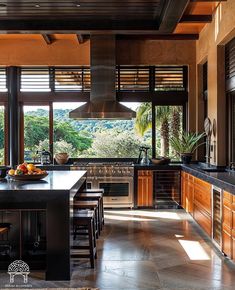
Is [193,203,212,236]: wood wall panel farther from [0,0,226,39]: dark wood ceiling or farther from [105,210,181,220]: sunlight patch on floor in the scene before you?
[0,0,226,39]: dark wood ceiling

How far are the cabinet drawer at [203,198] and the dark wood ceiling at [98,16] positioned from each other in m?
2.57

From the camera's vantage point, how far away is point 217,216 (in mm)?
5156

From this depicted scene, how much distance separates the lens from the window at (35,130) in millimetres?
8930

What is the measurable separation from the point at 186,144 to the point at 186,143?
0.02 meters

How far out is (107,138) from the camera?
29.6 feet

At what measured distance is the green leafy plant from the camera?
8352 millimetres

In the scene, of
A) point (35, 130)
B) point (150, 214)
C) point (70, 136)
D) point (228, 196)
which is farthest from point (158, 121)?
point (228, 196)

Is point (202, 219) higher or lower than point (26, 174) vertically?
lower

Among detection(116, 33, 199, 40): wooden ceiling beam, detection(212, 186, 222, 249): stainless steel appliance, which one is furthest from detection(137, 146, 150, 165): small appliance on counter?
detection(212, 186, 222, 249): stainless steel appliance

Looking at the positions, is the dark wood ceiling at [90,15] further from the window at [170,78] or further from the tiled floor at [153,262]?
the tiled floor at [153,262]

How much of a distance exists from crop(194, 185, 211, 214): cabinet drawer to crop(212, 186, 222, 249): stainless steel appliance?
27 cm

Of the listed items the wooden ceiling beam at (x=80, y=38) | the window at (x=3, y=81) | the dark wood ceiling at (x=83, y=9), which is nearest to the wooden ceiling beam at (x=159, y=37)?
the wooden ceiling beam at (x=80, y=38)

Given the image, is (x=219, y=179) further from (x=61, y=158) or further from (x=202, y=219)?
(x=61, y=158)

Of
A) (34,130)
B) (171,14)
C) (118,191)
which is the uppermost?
(171,14)
